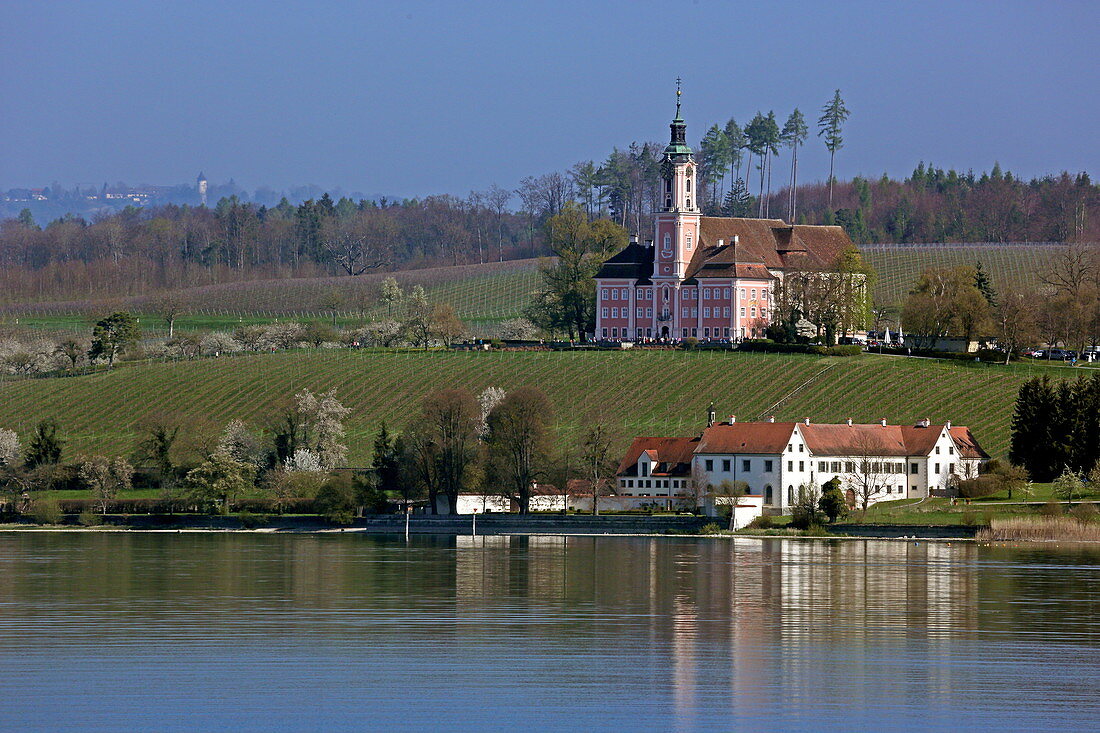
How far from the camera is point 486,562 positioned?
5828cm

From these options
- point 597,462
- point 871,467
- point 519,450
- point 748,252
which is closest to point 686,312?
point 748,252

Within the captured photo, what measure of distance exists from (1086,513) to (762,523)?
566 inches

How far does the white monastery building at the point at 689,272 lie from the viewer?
4774 inches

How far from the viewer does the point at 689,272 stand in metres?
125

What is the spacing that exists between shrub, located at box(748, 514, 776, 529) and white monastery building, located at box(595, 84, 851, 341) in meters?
44.3

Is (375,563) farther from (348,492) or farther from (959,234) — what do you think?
(959,234)

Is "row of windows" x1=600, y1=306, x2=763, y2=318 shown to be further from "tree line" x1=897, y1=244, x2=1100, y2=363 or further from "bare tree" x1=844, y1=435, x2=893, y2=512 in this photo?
"bare tree" x1=844, y1=435, x2=893, y2=512

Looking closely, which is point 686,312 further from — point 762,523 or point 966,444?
point 762,523

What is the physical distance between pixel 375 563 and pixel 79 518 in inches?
1198

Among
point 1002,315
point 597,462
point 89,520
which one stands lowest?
point 89,520

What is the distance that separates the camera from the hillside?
93.4 meters

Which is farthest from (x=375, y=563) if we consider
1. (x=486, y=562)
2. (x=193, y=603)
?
(x=193, y=603)

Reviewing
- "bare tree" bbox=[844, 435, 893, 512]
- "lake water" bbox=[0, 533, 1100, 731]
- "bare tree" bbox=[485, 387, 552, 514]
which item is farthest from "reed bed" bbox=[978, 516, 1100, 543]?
"bare tree" bbox=[485, 387, 552, 514]

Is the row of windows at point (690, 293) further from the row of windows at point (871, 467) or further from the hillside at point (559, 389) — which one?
the row of windows at point (871, 467)
